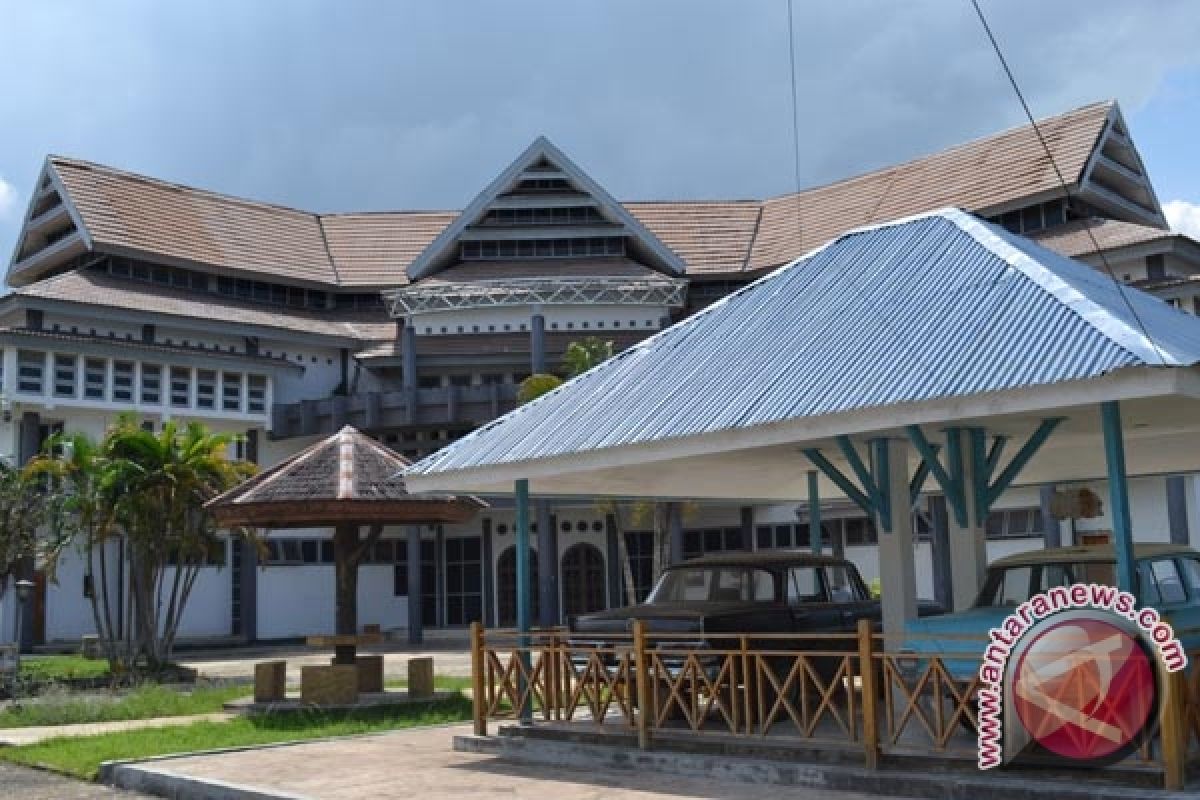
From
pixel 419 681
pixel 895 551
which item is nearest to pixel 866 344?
pixel 895 551

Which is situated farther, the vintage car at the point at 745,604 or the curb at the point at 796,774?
the vintage car at the point at 745,604

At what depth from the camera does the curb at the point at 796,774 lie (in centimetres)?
936

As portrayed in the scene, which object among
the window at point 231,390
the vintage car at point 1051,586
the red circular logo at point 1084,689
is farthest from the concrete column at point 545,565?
the red circular logo at point 1084,689

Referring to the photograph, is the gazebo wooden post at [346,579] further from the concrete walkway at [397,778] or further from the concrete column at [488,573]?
the concrete column at [488,573]

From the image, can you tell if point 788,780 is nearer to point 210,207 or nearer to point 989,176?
point 989,176

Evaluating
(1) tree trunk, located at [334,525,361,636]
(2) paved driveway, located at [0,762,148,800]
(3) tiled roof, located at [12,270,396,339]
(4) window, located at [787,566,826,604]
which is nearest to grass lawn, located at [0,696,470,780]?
(2) paved driveway, located at [0,762,148,800]

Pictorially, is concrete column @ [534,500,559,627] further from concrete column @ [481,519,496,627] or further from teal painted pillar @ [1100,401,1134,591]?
teal painted pillar @ [1100,401,1134,591]

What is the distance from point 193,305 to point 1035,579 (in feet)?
113

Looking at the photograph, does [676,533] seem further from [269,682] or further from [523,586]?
[523,586]

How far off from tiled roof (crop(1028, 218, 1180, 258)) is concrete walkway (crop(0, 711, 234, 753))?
75.2 ft

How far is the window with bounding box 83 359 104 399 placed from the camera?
3616 cm

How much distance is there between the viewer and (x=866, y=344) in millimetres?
12273

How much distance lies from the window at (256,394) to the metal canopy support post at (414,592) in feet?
20.9

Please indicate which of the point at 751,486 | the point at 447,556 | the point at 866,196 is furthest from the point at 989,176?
the point at 751,486
